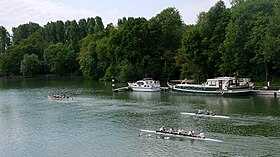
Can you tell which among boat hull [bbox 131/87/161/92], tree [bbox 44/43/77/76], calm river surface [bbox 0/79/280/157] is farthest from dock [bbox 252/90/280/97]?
tree [bbox 44/43/77/76]

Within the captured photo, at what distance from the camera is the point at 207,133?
45938 millimetres

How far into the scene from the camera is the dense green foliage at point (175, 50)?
78.2 metres

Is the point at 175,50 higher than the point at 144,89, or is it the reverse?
the point at 175,50

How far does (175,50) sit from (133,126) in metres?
68.7

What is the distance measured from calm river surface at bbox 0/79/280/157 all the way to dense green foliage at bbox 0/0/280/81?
12.2 m

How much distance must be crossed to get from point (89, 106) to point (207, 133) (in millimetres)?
30788

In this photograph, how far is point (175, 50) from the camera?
390ft

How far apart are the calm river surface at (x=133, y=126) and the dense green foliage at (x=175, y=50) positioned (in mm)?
12242

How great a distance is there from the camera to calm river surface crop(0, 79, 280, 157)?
134 ft

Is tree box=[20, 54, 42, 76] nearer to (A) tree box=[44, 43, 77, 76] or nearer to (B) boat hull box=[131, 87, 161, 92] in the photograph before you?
(A) tree box=[44, 43, 77, 76]

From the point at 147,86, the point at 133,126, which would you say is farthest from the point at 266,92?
the point at 133,126

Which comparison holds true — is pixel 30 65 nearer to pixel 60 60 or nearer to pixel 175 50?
pixel 60 60

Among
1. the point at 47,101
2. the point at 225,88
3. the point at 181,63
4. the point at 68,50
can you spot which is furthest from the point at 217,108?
the point at 68,50

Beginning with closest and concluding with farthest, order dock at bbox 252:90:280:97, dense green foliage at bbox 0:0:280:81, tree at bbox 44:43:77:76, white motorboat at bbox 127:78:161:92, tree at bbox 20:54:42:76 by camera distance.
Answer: dock at bbox 252:90:280:97
dense green foliage at bbox 0:0:280:81
white motorboat at bbox 127:78:161:92
tree at bbox 44:43:77:76
tree at bbox 20:54:42:76
